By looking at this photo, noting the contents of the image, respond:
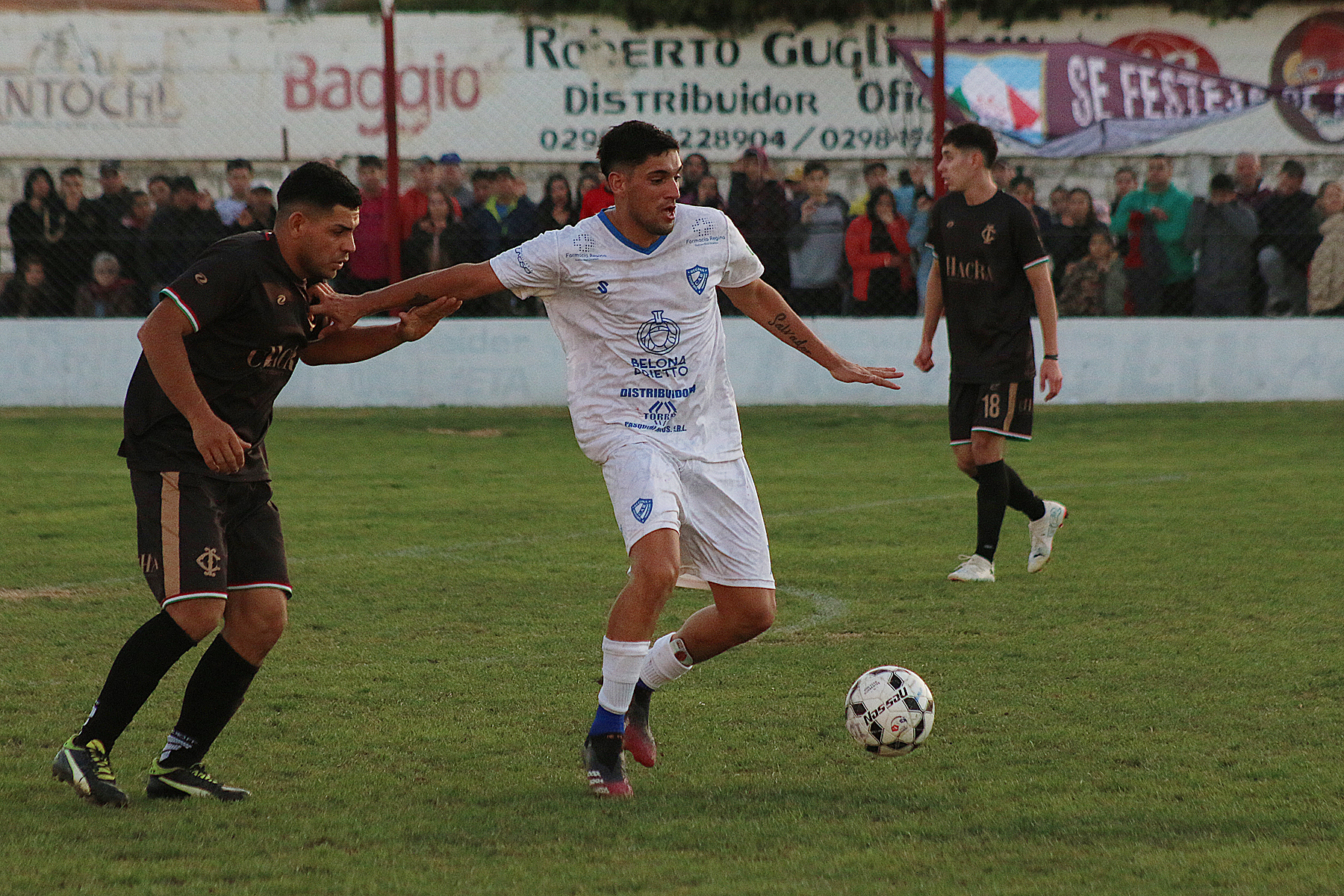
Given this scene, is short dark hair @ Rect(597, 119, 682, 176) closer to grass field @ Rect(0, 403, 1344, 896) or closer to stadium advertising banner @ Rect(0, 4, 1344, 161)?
grass field @ Rect(0, 403, 1344, 896)

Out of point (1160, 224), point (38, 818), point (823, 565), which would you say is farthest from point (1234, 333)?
point (38, 818)

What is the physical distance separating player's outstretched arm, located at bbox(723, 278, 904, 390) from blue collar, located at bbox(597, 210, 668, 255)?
409 mm

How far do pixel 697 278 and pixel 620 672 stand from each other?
Answer: 1167 millimetres

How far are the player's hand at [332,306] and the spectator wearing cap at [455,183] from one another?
10.6m

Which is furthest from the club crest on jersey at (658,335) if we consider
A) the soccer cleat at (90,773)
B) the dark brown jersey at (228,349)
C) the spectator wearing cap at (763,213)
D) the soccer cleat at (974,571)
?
the spectator wearing cap at (763,213)

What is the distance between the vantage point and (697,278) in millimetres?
4727

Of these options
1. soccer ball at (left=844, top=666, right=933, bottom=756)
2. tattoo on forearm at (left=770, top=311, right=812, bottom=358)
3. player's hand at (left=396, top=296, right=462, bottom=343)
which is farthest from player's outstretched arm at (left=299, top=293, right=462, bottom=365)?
soccer ball at (left=844, top=666, right=933, bottom=756)

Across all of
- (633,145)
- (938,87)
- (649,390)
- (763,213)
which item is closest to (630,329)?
(649,390)

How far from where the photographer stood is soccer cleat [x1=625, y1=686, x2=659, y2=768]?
4.53 m

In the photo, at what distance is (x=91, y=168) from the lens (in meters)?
15.0

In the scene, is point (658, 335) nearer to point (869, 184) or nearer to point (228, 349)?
point (228, 349)

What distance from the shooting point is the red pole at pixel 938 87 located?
14.8 meters

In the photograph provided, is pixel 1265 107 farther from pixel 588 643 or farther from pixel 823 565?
pixel 588 643

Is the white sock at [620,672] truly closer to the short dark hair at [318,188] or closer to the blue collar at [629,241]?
the blue collar at [629,241]
